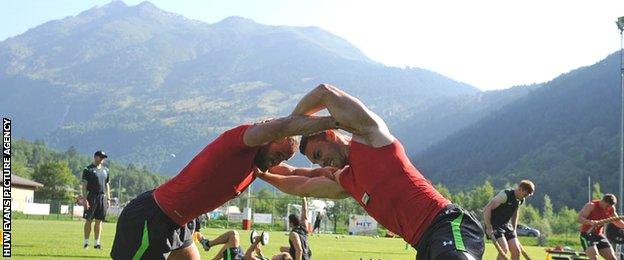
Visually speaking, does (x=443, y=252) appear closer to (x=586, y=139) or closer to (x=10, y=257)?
(x=10, y=257)

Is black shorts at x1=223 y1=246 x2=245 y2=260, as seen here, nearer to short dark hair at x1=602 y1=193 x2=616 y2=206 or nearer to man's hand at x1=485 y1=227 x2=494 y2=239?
man's hand at x1=485 y1=227 x2=494 y2=239

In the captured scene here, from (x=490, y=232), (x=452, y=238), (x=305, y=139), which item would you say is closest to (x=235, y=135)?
(x=305, y=139)

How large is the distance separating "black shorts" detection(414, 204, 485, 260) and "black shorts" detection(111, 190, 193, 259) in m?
2.53

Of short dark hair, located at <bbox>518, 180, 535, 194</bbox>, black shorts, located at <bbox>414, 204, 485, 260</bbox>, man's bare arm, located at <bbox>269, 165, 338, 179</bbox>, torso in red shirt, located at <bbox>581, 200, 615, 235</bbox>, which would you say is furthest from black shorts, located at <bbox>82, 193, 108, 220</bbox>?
black shorts, located at <bbox>414, 204, 485, 260</bbox>

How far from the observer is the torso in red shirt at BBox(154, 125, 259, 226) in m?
6.91

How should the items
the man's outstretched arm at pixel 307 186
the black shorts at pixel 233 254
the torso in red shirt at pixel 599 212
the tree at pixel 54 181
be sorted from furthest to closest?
1. the tree at pixel 54 181
2. the torso in red shirt at pixel 599 212
3. the black shorts at pixel 233 254
4. the man's outstretched arm at pixel 307 186

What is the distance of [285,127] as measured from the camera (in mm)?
6430

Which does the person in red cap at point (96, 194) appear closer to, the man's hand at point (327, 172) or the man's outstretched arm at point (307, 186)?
the man's outstretched arm at point (307, 186)

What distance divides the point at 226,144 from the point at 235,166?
0.71 ft

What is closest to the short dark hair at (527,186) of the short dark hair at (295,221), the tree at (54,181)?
the short dark hair at (295,221)

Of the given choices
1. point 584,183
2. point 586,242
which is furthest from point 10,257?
point 584,183

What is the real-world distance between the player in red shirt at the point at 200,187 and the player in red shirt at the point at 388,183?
38 cm

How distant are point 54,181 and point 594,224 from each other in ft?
413

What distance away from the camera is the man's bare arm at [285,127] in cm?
626
